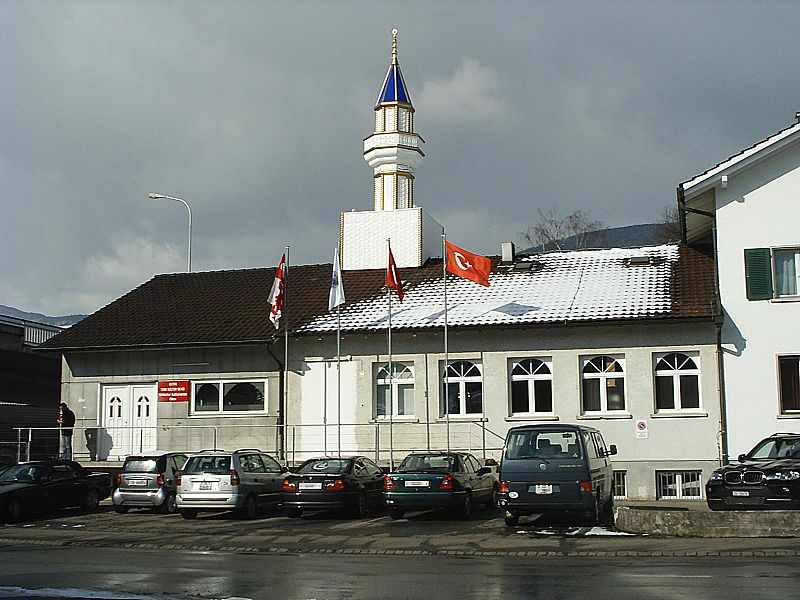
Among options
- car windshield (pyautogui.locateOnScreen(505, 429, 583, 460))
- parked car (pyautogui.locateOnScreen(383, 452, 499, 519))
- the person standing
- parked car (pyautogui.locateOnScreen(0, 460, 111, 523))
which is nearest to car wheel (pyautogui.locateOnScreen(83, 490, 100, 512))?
parked car (pyautogui.locateOnScreen(0, 460, 111, 523))

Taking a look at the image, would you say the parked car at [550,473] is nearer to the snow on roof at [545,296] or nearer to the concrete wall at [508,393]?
the concrete wall at [508,393]

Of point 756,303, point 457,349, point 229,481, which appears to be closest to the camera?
point 229,481

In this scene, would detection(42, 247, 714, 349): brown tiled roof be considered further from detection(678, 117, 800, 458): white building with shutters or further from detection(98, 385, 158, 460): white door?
detection(98, 385, 158, 460): white door

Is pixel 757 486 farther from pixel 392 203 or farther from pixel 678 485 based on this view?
pixel 392 203

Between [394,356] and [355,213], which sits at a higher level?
[355,213]

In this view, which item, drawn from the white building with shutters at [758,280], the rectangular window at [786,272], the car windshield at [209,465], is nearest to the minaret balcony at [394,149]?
the white building with shutters at [758,280]

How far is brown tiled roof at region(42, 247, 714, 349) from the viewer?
29.3 m

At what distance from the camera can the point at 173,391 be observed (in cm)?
3206

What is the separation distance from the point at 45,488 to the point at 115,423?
647 cm

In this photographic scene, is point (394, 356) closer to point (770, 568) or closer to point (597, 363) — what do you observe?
point (597, 363)

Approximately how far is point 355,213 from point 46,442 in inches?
516

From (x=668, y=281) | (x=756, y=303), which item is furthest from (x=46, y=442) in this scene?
(x=756, y=303)

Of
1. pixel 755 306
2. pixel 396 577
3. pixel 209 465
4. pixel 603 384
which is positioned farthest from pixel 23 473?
pixel 755 306

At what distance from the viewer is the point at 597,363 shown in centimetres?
2866
